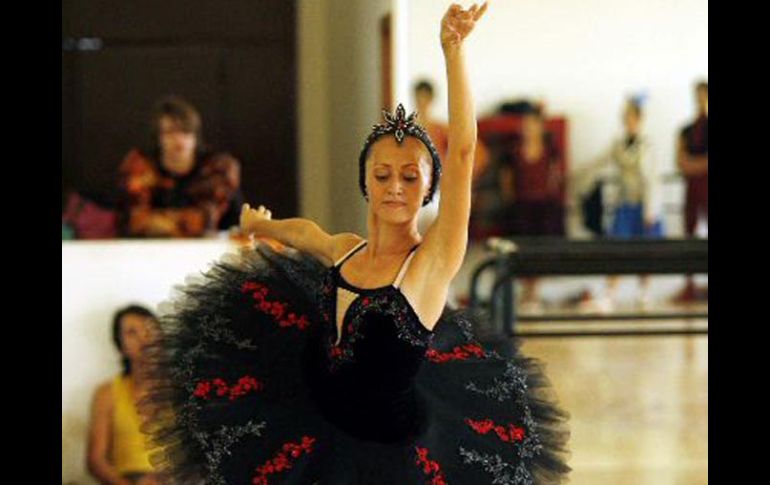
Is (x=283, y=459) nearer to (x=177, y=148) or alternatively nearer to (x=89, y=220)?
(x=177, y=148)

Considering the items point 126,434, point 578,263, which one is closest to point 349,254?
point 126,434

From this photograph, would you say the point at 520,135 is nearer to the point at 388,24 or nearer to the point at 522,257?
the point at 522,257

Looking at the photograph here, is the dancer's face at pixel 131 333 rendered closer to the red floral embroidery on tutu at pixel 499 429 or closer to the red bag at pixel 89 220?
the red bag at pixel 89 220

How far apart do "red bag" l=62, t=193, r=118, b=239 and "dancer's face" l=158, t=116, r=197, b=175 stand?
1.28 feet

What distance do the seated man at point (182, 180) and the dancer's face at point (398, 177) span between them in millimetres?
428

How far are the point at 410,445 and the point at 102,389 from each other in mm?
894

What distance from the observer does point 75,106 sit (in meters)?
2.04

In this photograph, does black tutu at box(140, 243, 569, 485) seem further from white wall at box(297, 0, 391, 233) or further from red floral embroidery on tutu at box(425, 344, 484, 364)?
white wall at box(297, 0, 391, 233)

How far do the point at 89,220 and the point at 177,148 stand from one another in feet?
1.53

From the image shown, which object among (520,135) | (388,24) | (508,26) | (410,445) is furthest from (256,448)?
(520,135)

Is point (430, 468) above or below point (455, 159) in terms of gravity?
below

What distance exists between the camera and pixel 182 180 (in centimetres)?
118

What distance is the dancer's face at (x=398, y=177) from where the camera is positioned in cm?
76
